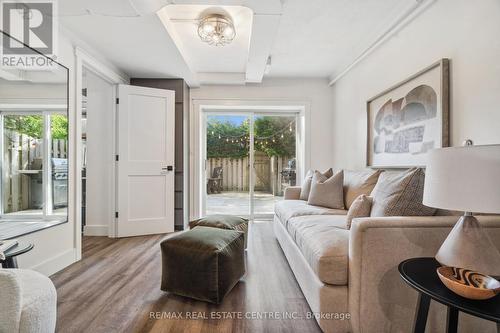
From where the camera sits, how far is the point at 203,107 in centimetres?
436

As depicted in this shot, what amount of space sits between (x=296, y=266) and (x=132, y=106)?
118 inches

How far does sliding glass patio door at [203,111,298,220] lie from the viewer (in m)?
4.61

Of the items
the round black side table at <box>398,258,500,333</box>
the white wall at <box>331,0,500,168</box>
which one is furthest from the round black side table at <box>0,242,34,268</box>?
the white wall at <box>331,0,500,168</box>

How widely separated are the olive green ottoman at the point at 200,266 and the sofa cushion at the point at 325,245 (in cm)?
57

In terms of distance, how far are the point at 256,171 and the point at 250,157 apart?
0.28 meters

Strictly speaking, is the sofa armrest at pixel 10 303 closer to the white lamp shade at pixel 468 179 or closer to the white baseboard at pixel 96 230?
the white lamp shade at pixel 468 179

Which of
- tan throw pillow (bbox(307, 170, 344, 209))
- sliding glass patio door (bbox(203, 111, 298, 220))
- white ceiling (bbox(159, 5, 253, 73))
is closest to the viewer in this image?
white ceiling (bbox(159, 5, 253, 73))

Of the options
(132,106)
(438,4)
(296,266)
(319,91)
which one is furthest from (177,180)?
(438,4)

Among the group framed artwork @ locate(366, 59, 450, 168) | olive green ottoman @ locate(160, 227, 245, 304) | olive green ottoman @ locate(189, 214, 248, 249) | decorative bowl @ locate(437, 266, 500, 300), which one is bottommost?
olive green ottoman @ locate(160, 227, 245, 304)

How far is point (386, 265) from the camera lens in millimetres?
1356

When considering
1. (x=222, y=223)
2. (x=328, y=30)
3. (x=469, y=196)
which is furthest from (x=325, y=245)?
(x=328, y=30)

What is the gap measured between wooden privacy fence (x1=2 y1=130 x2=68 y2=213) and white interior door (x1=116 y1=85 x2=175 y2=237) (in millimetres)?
1282

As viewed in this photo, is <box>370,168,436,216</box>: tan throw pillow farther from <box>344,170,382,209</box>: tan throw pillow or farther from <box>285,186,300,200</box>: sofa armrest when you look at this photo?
<box>285,186,300,200</box>: sofa armrest

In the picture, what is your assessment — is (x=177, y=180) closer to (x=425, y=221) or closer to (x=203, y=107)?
(x=203, y=107)
